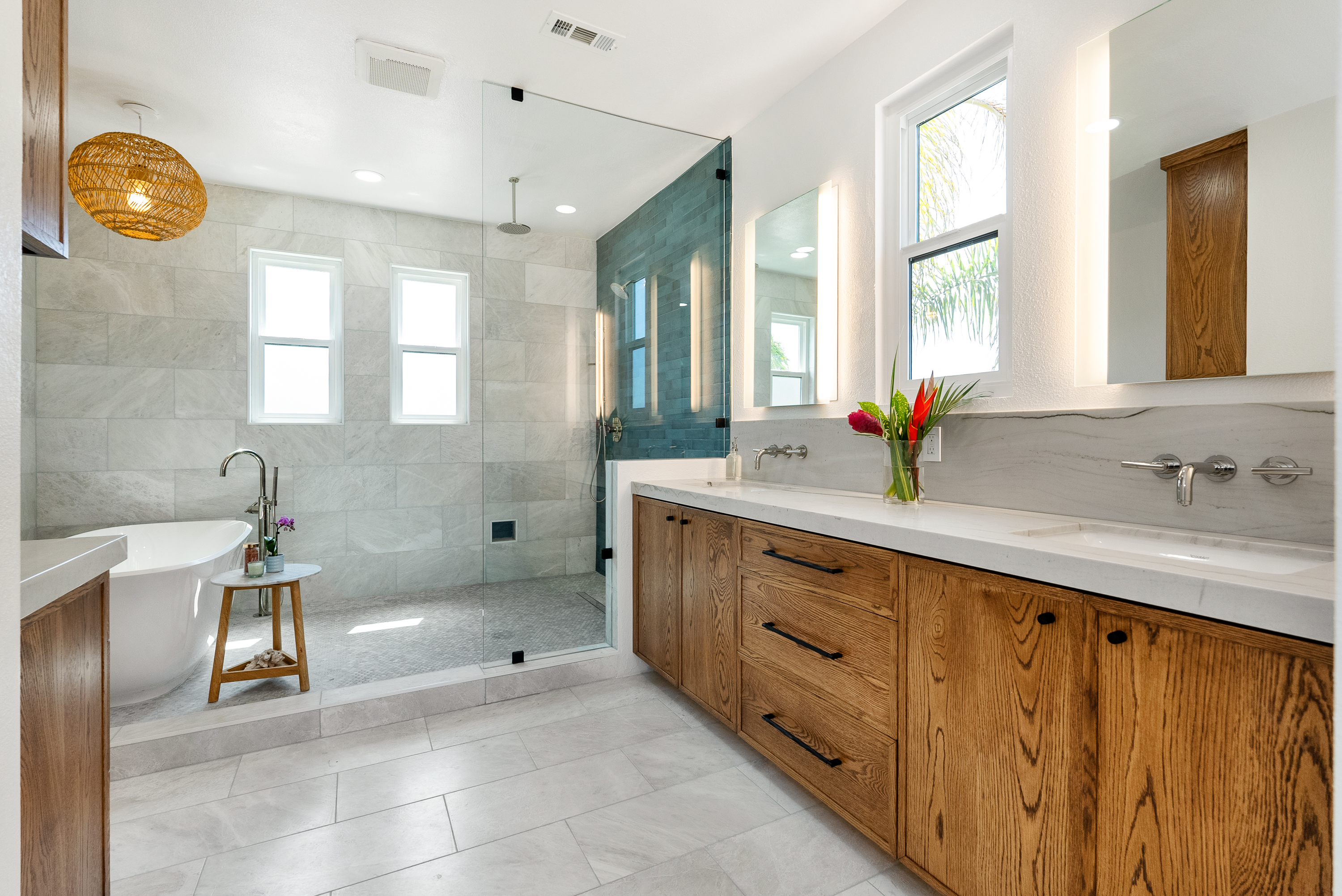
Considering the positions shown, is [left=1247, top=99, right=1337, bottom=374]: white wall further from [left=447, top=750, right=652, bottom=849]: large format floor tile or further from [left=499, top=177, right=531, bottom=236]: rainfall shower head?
[left=499, top=177, right=531, bottom=236]: rainfall shower head

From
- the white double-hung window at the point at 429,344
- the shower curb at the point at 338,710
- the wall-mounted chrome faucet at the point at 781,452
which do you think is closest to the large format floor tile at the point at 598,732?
the shower curb at the point at 338,710

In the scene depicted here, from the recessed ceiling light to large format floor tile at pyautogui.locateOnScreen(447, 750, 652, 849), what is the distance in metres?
2.24

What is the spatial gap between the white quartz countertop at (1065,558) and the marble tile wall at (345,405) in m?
1.00

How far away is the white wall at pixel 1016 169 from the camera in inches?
62.9

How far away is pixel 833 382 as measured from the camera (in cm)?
249

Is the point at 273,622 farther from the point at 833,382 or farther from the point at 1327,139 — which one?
the point at 1327,139

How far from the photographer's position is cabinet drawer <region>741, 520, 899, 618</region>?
1473 millimetres

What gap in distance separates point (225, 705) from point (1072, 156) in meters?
3.37

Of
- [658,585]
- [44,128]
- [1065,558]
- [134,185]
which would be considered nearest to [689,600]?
[658,585]

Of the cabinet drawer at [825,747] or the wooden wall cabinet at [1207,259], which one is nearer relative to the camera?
the wooden wall cabinet at [1207,259]

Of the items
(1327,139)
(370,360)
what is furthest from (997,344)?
(370,360)

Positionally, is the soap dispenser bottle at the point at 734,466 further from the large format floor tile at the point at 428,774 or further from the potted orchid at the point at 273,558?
the potted orchid at the point at 273,558

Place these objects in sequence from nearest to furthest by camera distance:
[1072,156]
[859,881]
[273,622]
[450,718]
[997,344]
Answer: [859,881] → [1072,156] → [997,344] → [450,718] → [273,622]

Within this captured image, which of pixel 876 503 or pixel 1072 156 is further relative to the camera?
pixel 876 503
